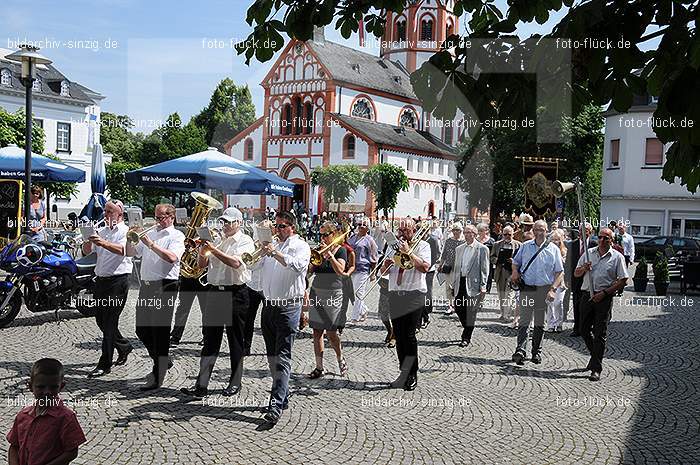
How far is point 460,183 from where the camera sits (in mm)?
52312

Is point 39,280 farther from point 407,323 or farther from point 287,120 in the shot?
point 287,120

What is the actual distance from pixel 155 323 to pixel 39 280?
372cm

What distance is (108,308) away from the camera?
7.59m

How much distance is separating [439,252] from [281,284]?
7570mm

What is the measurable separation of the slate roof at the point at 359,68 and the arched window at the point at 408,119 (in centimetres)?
244

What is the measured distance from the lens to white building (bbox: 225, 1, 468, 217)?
5659 cm

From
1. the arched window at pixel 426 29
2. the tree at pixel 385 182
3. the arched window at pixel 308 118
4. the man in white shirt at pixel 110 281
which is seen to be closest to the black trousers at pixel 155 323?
the man in white shirt at pixel 110 281

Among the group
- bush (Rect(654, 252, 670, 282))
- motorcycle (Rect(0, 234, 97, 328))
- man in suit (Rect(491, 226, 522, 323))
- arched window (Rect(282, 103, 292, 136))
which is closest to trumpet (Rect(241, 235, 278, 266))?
motorcycle (Rect(0, 234, 97, 328))

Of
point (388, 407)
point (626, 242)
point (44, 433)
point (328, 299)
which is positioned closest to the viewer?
point (44, 433)

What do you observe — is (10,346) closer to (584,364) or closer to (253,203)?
(584,364)

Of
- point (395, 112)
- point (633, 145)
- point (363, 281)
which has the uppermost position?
point (395, 112)

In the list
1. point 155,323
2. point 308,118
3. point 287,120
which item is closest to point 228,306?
point 155,323

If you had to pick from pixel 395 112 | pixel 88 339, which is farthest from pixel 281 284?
pixel 395 112

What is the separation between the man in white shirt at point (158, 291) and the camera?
23.8ft
